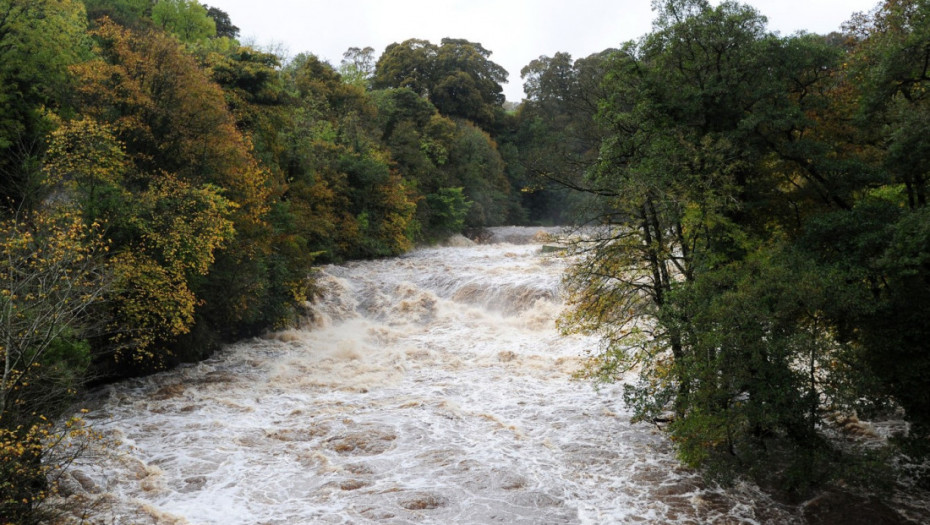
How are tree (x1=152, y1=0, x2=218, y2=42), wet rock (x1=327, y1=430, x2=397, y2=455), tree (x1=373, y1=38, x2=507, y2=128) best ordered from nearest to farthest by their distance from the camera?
wet rock (x1=327, y1=430, x2=397, y2=455), tree (x1=152, y1=0, x2=218, y2=42), tree (x1=373, y1=38, x2=507, y2=128)

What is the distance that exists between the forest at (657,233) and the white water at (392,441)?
775mm

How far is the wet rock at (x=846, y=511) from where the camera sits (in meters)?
8.37

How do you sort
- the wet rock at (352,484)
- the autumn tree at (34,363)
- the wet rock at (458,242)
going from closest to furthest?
1. the autumn tree at (34,363)
2. the wet rock at (352,484)
3. the wet rock at (458,242)

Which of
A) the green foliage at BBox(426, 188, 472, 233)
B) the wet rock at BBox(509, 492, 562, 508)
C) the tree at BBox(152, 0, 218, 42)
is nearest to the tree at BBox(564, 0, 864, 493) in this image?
the wet rock at BBox(509, 492, 562, 508)

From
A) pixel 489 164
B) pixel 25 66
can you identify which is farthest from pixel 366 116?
pixel 25 66

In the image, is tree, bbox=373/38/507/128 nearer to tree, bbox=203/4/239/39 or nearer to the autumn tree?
tree, bbox=203/4/239/39

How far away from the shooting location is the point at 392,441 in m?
11.4

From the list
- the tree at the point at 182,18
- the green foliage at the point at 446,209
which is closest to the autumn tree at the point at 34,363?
the tree at the point at 182,18

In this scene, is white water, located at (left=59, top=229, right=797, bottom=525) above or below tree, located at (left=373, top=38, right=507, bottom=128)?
below

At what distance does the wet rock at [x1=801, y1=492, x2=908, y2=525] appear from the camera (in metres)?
8.37

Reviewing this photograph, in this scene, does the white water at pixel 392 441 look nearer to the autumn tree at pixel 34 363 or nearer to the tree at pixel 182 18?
the autumn tree at pixel 34 363

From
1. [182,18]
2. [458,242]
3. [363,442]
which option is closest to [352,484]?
[363,442]

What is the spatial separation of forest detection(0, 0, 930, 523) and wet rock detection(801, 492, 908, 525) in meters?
0.34

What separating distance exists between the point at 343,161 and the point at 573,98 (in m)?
25.9
